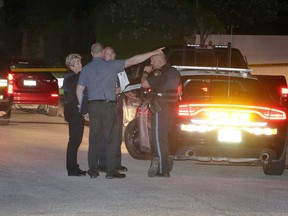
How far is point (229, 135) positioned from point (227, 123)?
0.56 feet

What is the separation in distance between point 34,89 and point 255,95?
1139cm

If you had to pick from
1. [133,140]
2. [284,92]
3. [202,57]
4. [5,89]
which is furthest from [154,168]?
[284,92]

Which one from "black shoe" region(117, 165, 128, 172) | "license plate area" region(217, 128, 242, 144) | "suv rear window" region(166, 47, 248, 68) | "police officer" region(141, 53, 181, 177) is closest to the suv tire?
"black shoe" region(117, 165, 128, 172)

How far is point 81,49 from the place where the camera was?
157 feet

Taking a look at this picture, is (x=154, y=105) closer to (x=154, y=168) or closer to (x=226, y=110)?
(x=154, y=168)

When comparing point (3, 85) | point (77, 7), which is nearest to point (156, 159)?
point (3, 85)

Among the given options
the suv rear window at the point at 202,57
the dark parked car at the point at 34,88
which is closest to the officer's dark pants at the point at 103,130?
the suv rear window at the point at 202,57

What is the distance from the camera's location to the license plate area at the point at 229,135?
12586 mm

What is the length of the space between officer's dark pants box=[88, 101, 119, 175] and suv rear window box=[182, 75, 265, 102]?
4.24 ft

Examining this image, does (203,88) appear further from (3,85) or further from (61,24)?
(61,24)

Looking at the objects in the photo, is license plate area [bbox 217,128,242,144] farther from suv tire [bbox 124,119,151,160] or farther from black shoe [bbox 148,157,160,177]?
suv tire [bbox 124,119,151,160]

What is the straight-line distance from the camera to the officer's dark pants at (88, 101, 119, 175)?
40.1ft

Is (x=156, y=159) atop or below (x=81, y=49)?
below

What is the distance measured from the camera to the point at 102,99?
40.1ft
